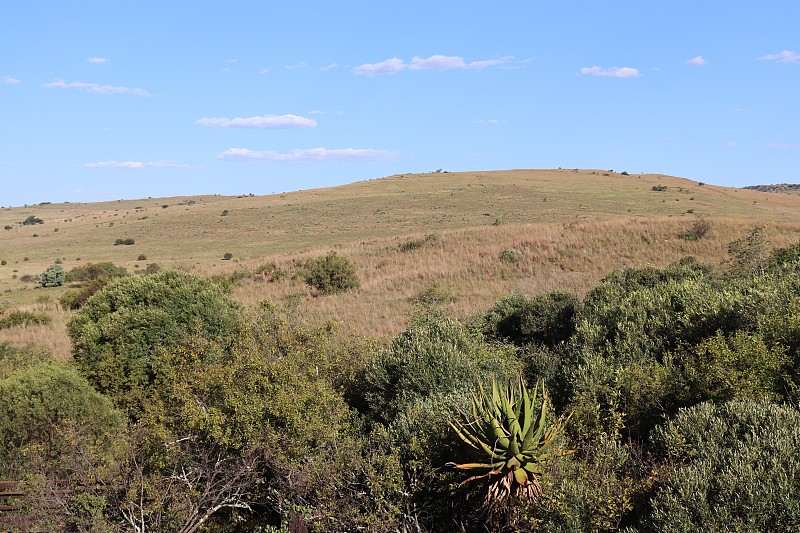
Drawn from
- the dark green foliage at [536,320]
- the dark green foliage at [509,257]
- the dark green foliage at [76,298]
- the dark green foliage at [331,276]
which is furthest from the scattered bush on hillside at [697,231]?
the dark green foliage at [76,298]

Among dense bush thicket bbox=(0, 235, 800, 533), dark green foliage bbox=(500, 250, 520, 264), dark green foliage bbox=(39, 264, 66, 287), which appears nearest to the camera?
dense bush thicket bbox=(0, 235, 800, 533)

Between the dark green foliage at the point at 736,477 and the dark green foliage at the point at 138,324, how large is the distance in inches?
422

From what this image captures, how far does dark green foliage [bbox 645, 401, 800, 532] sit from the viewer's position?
5938 millimetres

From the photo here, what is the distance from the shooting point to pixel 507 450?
7.65m

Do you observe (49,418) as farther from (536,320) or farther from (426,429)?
(536,320)

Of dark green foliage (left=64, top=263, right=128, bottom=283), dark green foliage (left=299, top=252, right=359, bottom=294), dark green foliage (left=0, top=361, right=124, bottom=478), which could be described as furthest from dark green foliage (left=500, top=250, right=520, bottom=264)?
dark green foliage (left=64, top=263, right=128, bottom=283)

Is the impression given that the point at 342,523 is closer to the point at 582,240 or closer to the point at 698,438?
the point at 698,438

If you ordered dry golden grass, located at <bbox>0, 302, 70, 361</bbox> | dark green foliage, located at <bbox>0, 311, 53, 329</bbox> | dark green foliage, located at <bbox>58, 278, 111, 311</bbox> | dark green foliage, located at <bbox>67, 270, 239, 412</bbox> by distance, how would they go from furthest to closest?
dark green foliage, located at <bbox>58, 278, 111, 311</bbox>, dark green foliage, located at <bbox>0, 311, 53, 329</bbox>, dry golden grass, located at <bbox>0, 302, 70, 361</bbox>, dark green foliage, located at <bbox>67, 270, 239, 412</bbox>

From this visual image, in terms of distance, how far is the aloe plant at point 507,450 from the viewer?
7406mm

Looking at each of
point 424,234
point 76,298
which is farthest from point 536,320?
point 424,234

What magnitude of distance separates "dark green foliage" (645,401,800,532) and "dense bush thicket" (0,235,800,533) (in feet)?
0.07

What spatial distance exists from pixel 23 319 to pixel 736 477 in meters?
27.8

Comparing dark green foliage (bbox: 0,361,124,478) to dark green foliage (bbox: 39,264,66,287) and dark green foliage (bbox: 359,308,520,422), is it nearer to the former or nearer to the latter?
dark green foliage (bbox: 359,308,520,422)

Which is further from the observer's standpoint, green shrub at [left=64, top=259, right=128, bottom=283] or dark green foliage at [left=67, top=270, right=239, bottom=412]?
green shrub at [left=64, top=259, right=128, bottom=283]
